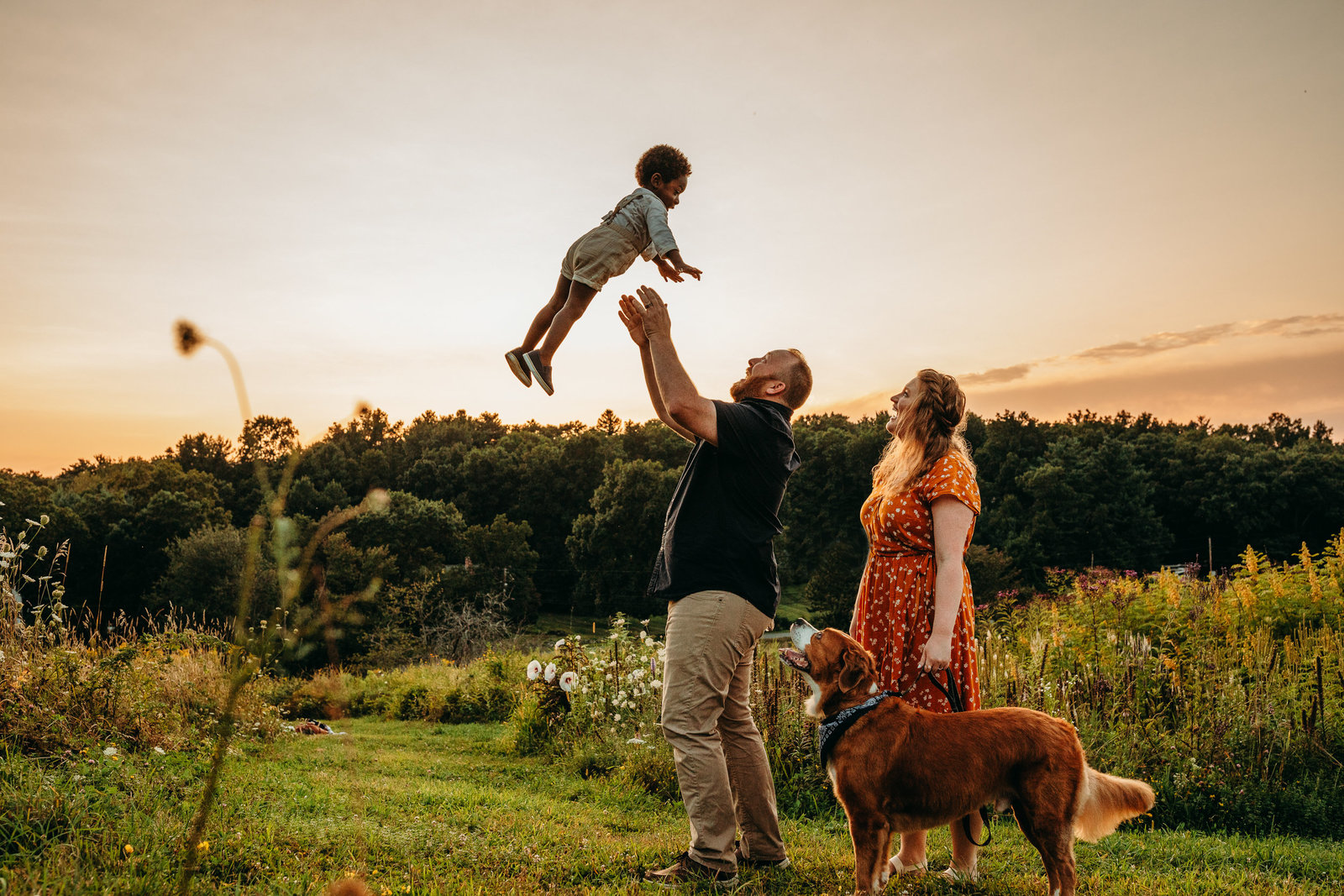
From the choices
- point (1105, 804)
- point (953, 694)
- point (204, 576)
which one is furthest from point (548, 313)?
point (204, 576)

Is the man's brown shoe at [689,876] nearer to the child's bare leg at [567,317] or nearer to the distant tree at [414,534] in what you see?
the child's bare leg at [567,317]

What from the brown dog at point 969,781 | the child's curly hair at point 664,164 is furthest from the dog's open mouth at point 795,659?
the child's curly hair at point 664,164

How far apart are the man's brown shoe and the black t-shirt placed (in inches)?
44.1

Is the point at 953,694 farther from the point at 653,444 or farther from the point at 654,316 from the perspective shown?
the point at 653,444

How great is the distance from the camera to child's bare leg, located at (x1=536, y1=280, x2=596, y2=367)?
4113 mm

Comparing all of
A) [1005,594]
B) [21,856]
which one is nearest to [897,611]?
[21,856]

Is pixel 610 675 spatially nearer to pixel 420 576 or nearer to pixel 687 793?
pixel 687 793

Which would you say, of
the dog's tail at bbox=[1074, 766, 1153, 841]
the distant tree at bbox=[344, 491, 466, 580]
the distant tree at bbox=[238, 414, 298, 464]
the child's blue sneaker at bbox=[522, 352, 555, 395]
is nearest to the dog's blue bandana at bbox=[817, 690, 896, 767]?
the dog's tail at bbox=[1074, 766, 1153, 841]

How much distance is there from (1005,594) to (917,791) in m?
11.9

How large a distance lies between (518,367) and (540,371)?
0.12 m

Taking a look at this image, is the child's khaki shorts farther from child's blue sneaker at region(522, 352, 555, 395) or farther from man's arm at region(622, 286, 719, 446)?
man's arm at region(622, 286, 719, 446)

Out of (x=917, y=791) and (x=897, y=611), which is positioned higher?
(x=897, y=611)

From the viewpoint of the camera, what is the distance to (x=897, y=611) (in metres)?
3.67

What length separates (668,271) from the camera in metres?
4.25
